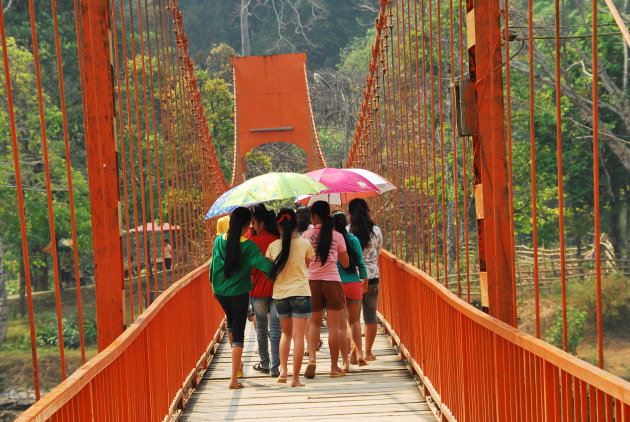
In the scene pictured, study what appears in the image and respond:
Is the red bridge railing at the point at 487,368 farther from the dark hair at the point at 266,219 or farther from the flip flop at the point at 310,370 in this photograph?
the dark hair at the point at 266,219

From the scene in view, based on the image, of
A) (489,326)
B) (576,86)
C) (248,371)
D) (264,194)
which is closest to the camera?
(489,326)

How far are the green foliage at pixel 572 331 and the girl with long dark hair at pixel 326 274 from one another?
14.1 metres

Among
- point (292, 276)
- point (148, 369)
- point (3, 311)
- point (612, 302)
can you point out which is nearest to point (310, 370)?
point (292, 276)

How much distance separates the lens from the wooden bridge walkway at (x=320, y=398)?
17.1 ft

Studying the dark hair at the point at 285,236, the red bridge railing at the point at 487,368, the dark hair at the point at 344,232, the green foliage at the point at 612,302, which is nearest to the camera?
the red bridge railing at the point at 487,368

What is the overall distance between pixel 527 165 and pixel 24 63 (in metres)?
13.4

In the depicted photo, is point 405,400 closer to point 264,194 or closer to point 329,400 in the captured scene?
point 329,400

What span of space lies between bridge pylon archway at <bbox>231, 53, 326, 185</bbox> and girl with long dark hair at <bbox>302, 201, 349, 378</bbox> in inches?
585

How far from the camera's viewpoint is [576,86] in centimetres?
2191

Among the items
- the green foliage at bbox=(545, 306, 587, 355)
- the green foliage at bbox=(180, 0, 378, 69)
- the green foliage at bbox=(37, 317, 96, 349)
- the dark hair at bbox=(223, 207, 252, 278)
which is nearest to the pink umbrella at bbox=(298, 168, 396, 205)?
the dark hair at bbox=(223, 207, 252, 278)

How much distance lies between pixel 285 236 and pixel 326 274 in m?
0.49

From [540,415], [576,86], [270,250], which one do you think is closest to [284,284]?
[270,250]

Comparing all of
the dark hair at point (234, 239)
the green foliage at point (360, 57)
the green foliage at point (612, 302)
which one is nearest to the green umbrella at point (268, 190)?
the dark hair at point (234, 239)

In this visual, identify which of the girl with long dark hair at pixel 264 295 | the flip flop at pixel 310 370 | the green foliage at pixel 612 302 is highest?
the girl with long dark hair at pixel 264 295
